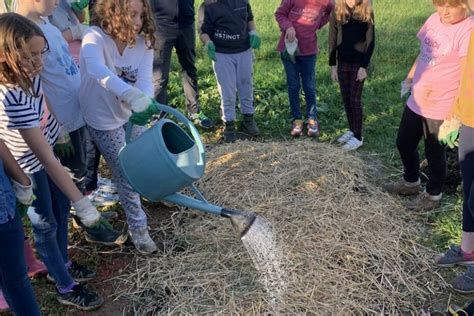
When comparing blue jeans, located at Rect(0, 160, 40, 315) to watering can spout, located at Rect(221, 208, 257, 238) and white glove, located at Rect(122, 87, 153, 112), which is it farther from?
watering can spout, located at Rect(221, 208, 257, 238)

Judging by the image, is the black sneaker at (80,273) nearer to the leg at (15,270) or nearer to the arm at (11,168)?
the leg at (15,270)

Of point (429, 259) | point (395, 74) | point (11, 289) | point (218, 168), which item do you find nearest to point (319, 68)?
point (395, 74)

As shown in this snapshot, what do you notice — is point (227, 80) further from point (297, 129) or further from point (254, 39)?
point (297, 129)

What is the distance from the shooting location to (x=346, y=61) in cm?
452

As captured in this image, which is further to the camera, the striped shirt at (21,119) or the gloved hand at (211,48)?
the gloved hand at (211,48)

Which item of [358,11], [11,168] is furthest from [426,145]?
[11,168]

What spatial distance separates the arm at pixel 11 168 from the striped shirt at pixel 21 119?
6.0 inches

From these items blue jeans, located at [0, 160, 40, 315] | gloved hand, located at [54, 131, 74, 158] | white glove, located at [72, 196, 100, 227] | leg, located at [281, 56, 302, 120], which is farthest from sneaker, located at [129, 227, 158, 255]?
leg, located at [281, 56, 302, 120]

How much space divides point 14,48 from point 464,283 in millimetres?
2688

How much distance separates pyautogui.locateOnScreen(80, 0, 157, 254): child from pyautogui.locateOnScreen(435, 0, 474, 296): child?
67.4 inches

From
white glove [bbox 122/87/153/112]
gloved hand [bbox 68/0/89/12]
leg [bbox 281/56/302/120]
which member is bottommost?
leg [bbox 281/56/302/120]

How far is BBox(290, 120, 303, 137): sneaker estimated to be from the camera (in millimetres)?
4980

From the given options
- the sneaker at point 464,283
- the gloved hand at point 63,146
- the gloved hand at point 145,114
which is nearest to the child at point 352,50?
the sneaker at point 464,283

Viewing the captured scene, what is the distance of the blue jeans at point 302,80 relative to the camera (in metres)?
4.89
